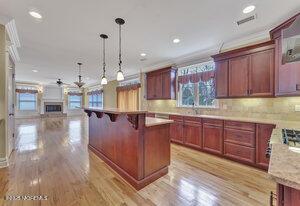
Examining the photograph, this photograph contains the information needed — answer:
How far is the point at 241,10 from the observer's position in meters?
2.74

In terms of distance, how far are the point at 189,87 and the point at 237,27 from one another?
247 centimetres

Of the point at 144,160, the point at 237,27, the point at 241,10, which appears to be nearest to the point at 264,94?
the point at 237,27

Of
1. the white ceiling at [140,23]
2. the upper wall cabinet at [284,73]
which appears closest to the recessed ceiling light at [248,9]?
the white ceiling at [140,23]

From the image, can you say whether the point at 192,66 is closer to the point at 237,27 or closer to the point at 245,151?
the point at 237,27

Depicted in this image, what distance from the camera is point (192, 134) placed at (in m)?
4.45

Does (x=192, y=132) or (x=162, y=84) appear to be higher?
(x=162, y=84)

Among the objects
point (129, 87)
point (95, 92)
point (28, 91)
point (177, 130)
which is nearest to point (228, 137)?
point (177, 130)

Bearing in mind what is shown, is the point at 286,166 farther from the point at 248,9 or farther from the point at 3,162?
the point at 3,162

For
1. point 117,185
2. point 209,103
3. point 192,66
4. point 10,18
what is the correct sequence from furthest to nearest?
1. point 192,66
2. point 209,103
3. point 10,18
4. point 117,185

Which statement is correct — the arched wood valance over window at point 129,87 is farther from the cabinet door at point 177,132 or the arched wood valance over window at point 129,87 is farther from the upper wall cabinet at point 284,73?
the upper wall cabinet at point 284,73

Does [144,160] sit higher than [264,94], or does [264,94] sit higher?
[264,94]

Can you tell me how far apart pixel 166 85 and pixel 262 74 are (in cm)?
306

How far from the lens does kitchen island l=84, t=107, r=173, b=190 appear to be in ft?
8.30

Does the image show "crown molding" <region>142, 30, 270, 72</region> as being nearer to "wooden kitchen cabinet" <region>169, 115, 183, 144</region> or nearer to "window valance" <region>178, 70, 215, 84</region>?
"window valance" <region>178, 70, 215, 84</region>
